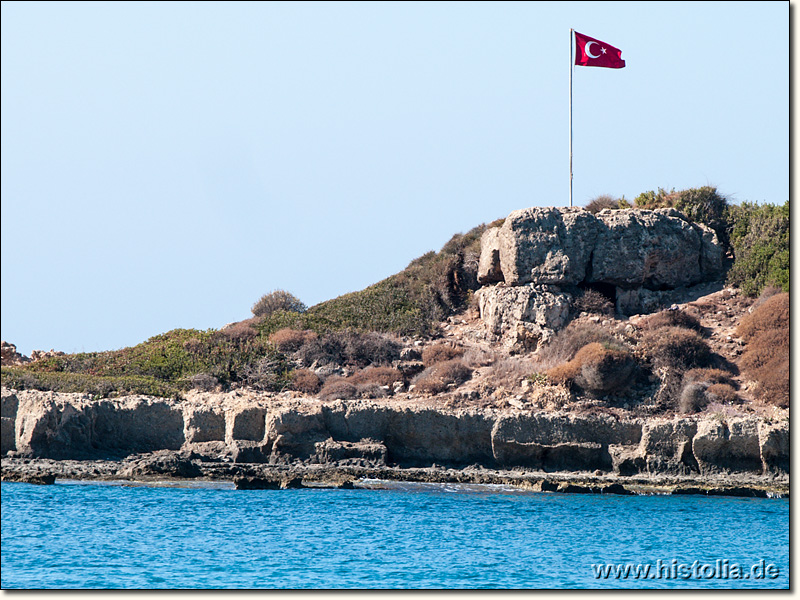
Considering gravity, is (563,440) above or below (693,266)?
below

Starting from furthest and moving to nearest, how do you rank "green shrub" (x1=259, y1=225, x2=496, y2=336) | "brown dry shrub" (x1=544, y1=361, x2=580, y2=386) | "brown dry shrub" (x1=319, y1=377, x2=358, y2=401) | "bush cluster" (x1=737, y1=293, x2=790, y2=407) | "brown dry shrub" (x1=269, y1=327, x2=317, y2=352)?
1. "green shrub" (x1=259, y1=225, x2=496, y2=336)
2. "brown dry shrub" (x1=269, y1=327, x2=317, y2=352)
3. "brown dry shrub" (x1=319, y1=377, x2=358, y2=401)
4. "brown dry shrub" (x1=544, y1=361, x2=580, y2=386)
5. "bush cluster" (x1=737, y1=293, x2=790, y2=407)

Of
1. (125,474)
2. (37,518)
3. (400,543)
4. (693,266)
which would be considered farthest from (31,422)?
(693,266)

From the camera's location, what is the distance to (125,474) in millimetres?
23750

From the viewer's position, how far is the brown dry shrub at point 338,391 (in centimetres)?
3005

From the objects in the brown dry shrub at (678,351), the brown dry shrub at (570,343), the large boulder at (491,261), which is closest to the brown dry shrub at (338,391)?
the brown dry shrub at (570,343)

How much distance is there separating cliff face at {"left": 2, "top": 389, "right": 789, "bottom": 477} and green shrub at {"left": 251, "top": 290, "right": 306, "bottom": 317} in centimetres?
1384

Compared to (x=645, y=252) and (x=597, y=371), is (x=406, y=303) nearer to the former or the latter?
(x=645, y=252)

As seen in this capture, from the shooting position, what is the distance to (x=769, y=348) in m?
29.6

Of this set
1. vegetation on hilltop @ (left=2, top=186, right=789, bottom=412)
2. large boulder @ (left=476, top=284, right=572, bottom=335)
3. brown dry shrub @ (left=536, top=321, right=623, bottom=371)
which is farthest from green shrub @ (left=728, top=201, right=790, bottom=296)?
large boulder @ (left=476, top=284, right=572, bottom=335)

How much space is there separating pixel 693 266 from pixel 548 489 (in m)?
14.8

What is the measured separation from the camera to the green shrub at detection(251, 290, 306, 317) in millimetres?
40875

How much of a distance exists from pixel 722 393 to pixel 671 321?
4.39m

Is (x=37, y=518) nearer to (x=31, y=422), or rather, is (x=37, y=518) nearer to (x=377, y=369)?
(x=31, y=422)

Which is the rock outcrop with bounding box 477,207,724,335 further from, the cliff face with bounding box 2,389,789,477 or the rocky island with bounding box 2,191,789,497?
the cliff face with bounding box 2,389,789,477
